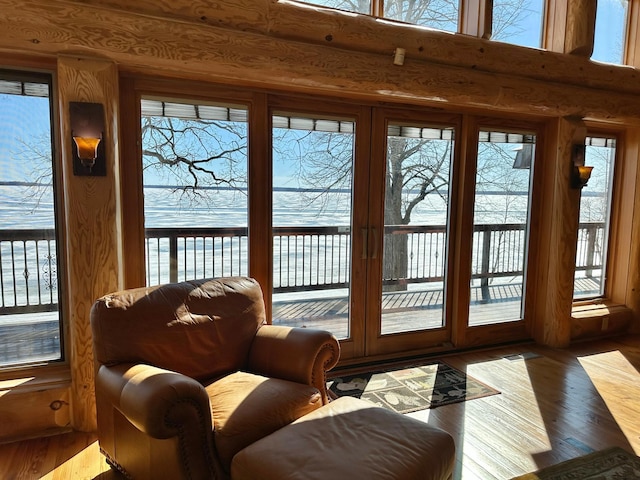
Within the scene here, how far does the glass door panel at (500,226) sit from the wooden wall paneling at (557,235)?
6.2 inches

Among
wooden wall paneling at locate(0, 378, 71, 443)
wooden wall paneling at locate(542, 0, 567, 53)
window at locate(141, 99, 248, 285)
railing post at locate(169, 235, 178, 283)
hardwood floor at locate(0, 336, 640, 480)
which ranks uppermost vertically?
wooden wall paneling at locate(542, 0, 567, 53)

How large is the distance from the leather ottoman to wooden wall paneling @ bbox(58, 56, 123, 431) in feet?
4.67

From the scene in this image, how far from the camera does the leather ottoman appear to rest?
1497 millimetres

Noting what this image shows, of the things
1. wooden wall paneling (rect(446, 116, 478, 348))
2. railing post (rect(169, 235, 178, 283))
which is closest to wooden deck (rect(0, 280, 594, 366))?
→ wooden wall paneling (rect(446, 116, 478, 348))

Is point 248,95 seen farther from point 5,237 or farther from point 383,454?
point 383,454

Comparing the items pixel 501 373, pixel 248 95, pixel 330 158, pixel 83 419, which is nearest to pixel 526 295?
pixel 501 373

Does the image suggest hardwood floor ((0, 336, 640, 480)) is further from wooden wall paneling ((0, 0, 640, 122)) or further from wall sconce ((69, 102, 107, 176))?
wooden wall paneling ((0, 0, 640, 122))

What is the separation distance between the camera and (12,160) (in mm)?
2568

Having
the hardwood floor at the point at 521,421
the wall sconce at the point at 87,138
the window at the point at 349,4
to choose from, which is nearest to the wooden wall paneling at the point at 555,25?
the window at the point at 349,4

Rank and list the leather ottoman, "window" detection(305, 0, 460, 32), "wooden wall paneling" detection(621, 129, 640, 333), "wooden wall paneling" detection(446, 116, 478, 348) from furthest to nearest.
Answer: "wooden wall paneling" detection(621, 129, 640, 333) < "wooden wall paneling" detection(446, 116, 478, 348) < "window" detection(305, 0, 460, 32) < the leather ottoman

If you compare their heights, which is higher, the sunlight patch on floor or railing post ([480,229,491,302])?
railing post ([480,229,491,302])

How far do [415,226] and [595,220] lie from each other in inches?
89.6

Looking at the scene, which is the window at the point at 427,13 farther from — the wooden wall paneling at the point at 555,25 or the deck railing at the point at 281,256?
the deck railing at the point at 281,256

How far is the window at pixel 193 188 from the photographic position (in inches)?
114
